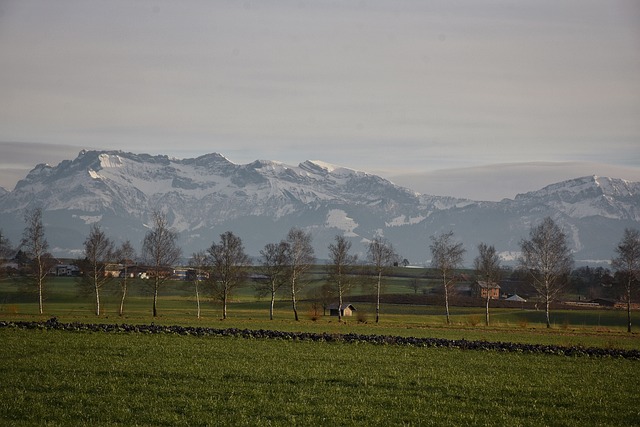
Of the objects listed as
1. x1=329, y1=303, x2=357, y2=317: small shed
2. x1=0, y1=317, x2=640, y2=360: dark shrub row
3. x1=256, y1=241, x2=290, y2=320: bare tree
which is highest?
x1=256, y1=241, x2=290, y2=320: bare tree

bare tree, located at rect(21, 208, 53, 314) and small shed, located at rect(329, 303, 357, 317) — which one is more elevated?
bare tree, located at rect(21, 208, 53, 314)

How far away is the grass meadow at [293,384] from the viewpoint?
A: 20.7 m

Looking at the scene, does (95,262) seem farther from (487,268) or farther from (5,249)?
(487,268)

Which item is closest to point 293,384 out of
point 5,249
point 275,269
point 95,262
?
point 95,262

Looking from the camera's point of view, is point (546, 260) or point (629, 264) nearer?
point (629, 264)

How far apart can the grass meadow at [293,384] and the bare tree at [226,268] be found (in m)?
49.1

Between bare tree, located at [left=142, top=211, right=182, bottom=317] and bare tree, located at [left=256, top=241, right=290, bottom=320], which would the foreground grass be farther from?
bare tree, located at [left=256, top=241, right=290, bottom=320]

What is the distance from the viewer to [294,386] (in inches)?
966

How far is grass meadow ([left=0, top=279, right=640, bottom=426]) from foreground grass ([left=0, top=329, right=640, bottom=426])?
2.4 inches

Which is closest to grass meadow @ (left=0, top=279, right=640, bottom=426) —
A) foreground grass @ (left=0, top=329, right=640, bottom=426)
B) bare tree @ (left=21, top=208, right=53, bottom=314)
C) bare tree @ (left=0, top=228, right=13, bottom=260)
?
foreground grass @ (left=0, top=329, right=640, bottom=426)

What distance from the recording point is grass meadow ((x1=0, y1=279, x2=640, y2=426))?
813 inches

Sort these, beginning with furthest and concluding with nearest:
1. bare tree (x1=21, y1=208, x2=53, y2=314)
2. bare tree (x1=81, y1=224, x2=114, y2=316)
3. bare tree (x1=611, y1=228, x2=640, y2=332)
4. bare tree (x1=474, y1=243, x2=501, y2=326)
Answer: bare tree (x1=474, y1=243, x2=501, y2=326), bare tree (x1=81, y1=224, x2=114, y2=316), bare tree (x1=611, y1=228, x2=640, y2=332), bare tree (x1=21, y1=208, x2=53, y2=314)

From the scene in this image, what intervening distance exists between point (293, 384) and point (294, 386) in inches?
23.0

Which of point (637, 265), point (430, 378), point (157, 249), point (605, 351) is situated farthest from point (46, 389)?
point (637, 265)
